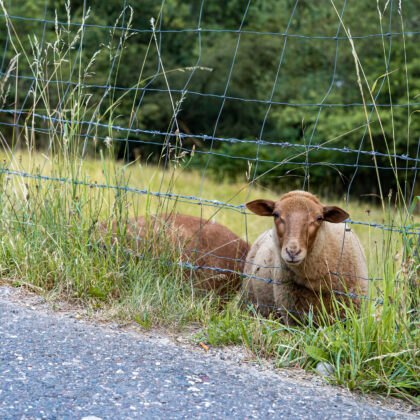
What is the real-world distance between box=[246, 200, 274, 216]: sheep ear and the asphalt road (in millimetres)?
1541

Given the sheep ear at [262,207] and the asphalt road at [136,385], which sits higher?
the sheep ear at [262,207]

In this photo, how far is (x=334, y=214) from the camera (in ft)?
16.3

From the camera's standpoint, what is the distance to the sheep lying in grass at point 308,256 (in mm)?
4910

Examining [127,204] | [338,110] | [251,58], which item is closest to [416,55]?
[338,110]

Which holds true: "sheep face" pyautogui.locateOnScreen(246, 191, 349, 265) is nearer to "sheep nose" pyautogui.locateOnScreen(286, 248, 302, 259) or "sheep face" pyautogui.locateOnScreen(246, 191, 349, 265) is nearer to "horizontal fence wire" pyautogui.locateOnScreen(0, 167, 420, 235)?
"sheep nose" pyautogui.locateOnScreen(286, 248, 302, 259)

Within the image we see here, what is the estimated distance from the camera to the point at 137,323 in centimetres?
434

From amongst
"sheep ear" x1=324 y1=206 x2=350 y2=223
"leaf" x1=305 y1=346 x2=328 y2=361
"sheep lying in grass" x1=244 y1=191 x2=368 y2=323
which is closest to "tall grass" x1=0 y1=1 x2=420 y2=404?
"leaf" x1=305 y1=346 x2=328 y2=361

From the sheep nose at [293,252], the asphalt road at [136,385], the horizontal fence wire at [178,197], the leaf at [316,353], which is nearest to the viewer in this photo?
the asphalt road at [136,385]

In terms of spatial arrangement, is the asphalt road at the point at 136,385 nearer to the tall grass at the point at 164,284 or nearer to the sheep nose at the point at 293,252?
the tall grass at the point at 164,284

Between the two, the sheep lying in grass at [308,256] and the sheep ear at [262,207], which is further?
the sheep ear at [262,207]

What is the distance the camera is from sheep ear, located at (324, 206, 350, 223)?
4.86 meters

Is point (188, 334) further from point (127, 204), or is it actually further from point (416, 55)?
point (416, 55)

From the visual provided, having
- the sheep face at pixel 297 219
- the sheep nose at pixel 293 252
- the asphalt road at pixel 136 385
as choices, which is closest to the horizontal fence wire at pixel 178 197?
the sheep face at pixel 297 219

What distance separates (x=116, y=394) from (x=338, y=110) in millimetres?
19034
